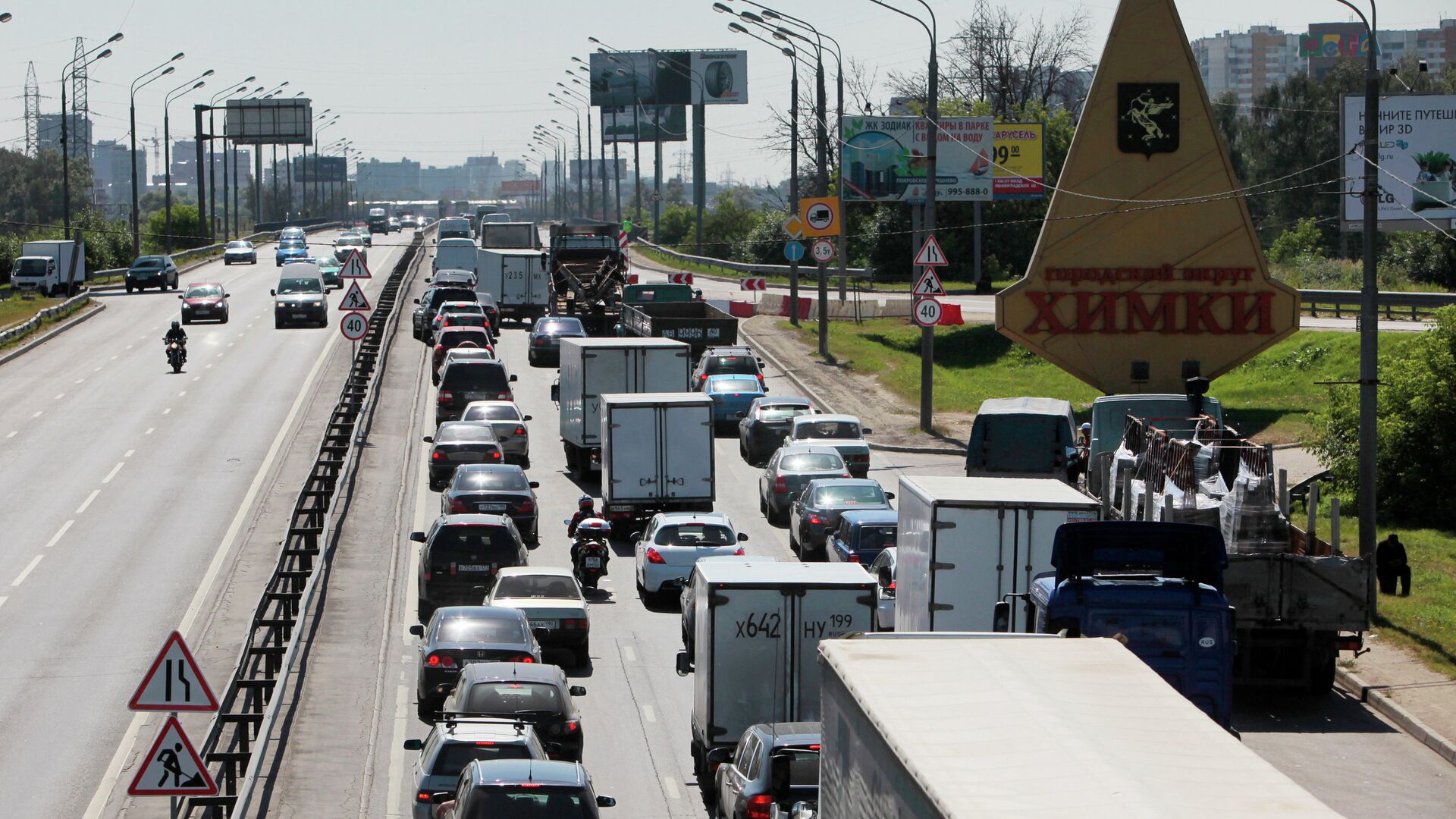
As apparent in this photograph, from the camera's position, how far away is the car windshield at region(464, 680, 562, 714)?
16.9m

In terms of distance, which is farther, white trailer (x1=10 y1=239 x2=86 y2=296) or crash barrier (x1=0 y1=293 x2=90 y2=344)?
white trailer (x1=10 y1=239 x2=86 y2=296)

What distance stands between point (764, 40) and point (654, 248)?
201 ft

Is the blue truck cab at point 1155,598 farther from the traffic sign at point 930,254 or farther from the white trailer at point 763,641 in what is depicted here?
the traffic sign at point 930,254

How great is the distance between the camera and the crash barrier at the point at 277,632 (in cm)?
1620

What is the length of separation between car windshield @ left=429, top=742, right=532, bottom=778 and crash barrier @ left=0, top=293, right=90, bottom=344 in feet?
141

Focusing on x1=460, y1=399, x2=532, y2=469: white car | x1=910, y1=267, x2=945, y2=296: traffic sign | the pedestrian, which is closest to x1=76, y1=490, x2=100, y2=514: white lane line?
x1=460, y1=399, x2=532, y2=469: white car

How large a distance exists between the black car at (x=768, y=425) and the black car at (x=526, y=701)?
767 inches

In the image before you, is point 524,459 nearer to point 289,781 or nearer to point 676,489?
point 676,489

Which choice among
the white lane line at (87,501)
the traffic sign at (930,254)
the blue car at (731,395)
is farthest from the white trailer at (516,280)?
the white lane line at (87,501)

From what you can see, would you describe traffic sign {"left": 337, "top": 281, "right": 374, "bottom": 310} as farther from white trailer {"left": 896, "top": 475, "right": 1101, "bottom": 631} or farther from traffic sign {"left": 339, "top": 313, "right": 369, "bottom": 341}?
white trailer {"left": 896, "top": 475, "right": 1101, "bottom": 631}

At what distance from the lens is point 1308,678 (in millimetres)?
20234

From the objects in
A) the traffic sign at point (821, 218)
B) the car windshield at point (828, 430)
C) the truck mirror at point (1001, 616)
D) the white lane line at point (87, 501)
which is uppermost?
the traffic sign at point (821, 218)

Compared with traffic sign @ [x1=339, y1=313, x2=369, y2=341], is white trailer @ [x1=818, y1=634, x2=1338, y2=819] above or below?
below

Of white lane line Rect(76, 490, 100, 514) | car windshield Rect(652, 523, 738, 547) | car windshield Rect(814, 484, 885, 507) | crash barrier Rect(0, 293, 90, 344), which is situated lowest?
white lane line Rect(76, 490, 100, 514)
